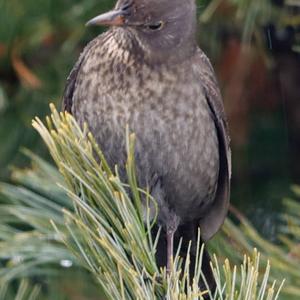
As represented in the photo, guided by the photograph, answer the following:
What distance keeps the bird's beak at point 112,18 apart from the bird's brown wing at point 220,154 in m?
0.31

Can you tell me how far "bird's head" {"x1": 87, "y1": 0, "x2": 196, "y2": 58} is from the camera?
246cm

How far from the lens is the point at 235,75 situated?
3.48 metres

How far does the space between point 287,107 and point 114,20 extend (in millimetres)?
1102

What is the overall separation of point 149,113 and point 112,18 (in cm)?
25

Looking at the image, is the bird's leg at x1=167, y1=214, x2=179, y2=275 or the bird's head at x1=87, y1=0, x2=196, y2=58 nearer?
the bird's head at x1=87, y1=0, x2=196, y2=58

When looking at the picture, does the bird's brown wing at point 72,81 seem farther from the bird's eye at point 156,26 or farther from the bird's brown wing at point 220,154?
the bird's brown wing at point 220,154

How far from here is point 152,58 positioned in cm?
263

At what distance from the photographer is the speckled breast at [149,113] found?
2.55 meters

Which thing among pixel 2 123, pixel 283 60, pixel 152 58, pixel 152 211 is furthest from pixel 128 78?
pixel 283 60

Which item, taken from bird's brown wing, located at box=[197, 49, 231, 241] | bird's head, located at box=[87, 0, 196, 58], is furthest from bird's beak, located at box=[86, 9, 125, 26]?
bird's brown wing, located at box=[197, 49, 231, 241]

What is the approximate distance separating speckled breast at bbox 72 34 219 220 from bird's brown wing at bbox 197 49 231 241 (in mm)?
23

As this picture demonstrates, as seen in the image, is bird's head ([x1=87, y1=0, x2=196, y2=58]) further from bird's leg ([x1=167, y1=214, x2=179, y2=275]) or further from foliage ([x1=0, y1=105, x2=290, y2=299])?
foliage ([x1=0, y1=105, x2=290, y2=299])

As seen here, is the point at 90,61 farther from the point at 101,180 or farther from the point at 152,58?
the point at 101,180

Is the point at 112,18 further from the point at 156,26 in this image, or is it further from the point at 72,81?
the point at 72,81
